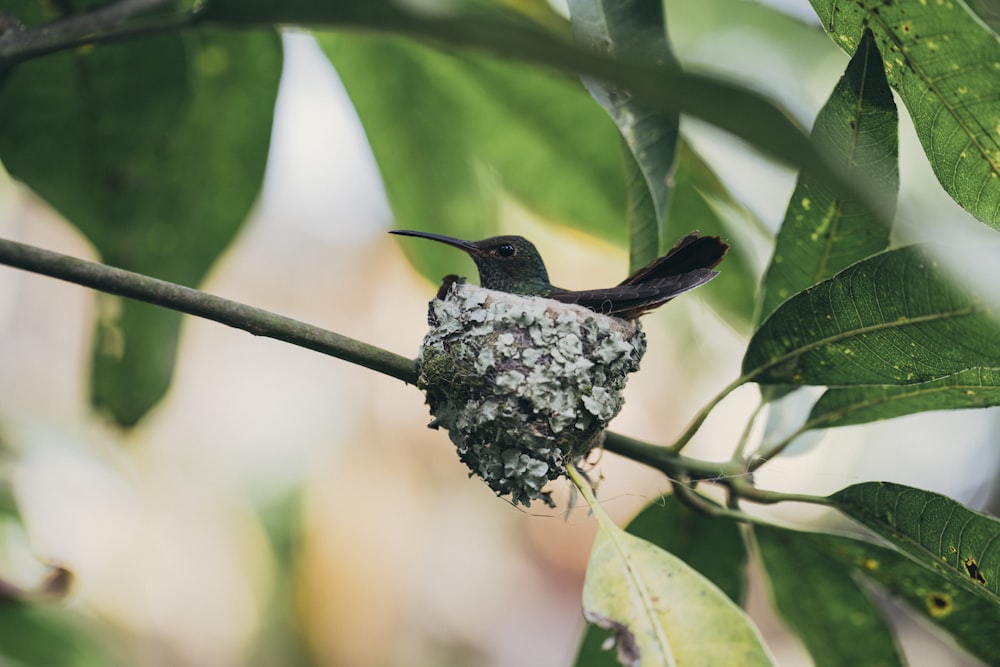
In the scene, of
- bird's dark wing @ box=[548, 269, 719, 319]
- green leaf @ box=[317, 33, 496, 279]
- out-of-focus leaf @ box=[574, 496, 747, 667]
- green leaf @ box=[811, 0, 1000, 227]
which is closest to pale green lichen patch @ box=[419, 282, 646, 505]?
bird's dark wing @ box=[548, 269, 719, 319]

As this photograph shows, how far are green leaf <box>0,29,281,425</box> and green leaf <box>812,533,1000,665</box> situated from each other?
171 cm

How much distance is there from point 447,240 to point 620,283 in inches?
24.8

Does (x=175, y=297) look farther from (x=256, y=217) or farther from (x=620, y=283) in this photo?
(x=256, y=217)

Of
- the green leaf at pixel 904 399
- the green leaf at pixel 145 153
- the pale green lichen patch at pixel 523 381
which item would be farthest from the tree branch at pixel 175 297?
the green leaf at pixel 904 399

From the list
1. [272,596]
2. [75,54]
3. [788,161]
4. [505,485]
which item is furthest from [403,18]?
Result: [272,596]

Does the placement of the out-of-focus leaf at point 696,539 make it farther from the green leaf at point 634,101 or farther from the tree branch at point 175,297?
the tree branch at point 175,297

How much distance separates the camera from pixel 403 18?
1.00m

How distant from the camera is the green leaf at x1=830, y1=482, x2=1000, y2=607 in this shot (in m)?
1.44

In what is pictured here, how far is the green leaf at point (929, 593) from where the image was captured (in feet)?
5.70

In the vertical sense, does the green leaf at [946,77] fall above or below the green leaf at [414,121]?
below

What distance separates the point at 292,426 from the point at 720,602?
614cm

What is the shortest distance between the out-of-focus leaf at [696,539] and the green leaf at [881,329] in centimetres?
46

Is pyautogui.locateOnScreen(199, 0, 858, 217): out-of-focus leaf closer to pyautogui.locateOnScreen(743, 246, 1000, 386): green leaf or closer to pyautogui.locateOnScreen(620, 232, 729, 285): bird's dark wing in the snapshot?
pyautogui.locateOnScreen(743, 246, 1000, 386): green leaf

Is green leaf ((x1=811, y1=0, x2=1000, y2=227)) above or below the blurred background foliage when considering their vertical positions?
below
